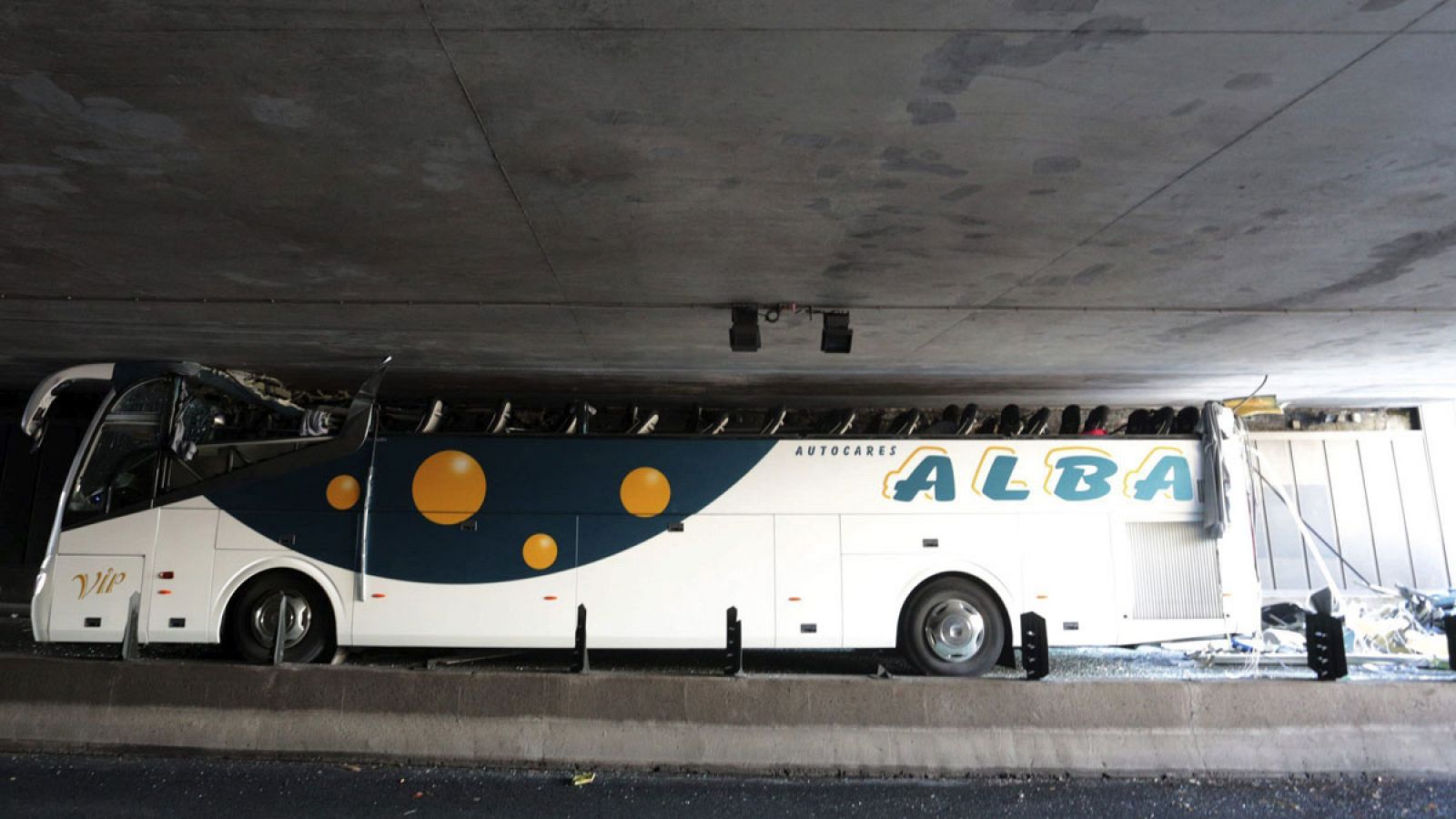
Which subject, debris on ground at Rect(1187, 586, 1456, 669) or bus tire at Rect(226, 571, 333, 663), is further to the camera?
debris on ground at Rect(1187, 586, 1456, 669)

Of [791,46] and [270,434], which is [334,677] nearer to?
[270,434]

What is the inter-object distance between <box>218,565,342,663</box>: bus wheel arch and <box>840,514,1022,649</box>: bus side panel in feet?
18.2

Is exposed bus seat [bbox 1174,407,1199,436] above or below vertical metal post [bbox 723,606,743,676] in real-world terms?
→ above

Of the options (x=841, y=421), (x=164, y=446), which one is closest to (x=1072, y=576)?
(x=841, y=421)

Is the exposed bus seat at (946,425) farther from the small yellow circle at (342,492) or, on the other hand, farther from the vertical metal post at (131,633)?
the vertical metal post at (131,633)

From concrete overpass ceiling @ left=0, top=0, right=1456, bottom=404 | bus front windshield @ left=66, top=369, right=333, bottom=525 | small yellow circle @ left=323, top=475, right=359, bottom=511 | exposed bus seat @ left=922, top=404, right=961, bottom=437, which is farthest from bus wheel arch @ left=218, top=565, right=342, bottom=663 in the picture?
exposed bus seat @ left=922, top=404, right=961, bottom=437

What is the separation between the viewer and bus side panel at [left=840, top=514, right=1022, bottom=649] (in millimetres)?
8641

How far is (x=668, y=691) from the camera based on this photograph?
622cm

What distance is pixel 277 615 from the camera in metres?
8.73

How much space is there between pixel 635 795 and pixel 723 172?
13.9 feet

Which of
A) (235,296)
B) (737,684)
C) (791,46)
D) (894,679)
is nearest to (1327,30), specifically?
(791,46)

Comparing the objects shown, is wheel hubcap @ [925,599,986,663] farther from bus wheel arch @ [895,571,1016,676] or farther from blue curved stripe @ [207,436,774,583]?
blue curved stripe @ [207,436,774,583]

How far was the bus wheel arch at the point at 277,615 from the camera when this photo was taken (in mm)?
8664

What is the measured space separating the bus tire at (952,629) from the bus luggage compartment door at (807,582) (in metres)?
0.81
